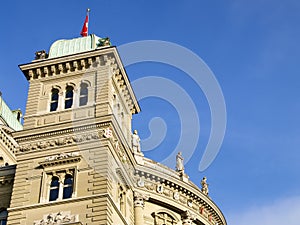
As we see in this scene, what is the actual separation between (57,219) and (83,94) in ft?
37.2

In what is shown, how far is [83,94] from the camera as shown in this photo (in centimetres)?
4378

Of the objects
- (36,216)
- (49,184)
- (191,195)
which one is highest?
(191,195)

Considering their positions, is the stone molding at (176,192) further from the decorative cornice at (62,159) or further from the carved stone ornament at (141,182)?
the decorative cornice at (62,159)

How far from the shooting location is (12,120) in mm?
74562

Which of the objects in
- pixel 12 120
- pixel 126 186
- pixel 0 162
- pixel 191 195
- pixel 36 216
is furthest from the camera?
pixel 12 120

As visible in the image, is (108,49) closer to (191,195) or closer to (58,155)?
(58,155)

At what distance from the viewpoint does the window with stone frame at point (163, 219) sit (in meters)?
48.4

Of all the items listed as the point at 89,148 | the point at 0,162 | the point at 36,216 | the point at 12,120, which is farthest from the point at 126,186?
the point at 12,120

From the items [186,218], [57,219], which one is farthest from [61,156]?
[186,218]

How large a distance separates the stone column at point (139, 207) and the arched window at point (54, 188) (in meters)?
9.61

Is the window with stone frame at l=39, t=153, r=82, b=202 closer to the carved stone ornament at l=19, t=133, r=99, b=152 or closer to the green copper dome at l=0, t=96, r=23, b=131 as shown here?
the carved stone ornament at l=19, t=133, r=99, b=152

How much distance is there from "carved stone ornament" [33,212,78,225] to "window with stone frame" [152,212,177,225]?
522 inches

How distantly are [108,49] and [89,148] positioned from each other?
356 inches

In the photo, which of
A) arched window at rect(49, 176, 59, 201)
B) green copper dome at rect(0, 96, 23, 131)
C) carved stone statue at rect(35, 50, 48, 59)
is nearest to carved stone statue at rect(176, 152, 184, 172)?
carved stone statue at rect(35, 50, 48, 59)
